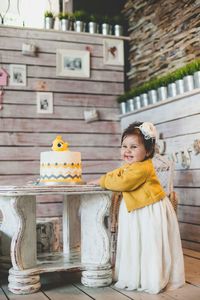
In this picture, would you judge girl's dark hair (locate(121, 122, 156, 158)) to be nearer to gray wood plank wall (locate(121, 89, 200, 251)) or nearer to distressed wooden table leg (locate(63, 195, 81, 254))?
distressed wooden table leg (locate(63, 195, 81, 254))

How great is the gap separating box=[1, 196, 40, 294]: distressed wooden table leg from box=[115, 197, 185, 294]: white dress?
55 cm

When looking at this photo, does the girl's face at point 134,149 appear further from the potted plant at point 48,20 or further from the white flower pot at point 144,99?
the potted plant at point 48,20

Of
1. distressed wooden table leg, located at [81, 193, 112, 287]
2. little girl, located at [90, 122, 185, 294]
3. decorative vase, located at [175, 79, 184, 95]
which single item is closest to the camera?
little girl, located at [90, 122, 185, 294]

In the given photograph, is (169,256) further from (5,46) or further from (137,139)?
(5,46)

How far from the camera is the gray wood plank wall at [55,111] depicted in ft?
16.3

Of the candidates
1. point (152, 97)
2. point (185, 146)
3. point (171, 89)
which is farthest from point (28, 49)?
point (185, 146)

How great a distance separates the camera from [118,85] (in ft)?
18.0

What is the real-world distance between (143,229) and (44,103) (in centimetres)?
273

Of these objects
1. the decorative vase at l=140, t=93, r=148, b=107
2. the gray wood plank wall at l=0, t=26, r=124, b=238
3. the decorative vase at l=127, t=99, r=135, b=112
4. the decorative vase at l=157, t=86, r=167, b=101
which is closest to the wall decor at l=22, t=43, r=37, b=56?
the gray wood plank wall at l=0, t=26, r=124, b=238

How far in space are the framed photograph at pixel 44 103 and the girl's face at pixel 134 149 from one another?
2.37m

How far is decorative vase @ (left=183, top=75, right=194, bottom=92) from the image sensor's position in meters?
4.05

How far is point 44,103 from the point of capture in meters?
5.11

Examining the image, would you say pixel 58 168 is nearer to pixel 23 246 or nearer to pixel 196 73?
pixel 23 246

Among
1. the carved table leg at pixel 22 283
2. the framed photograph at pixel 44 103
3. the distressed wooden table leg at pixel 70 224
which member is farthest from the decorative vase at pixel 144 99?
the carved table leg at pixel 22 283
